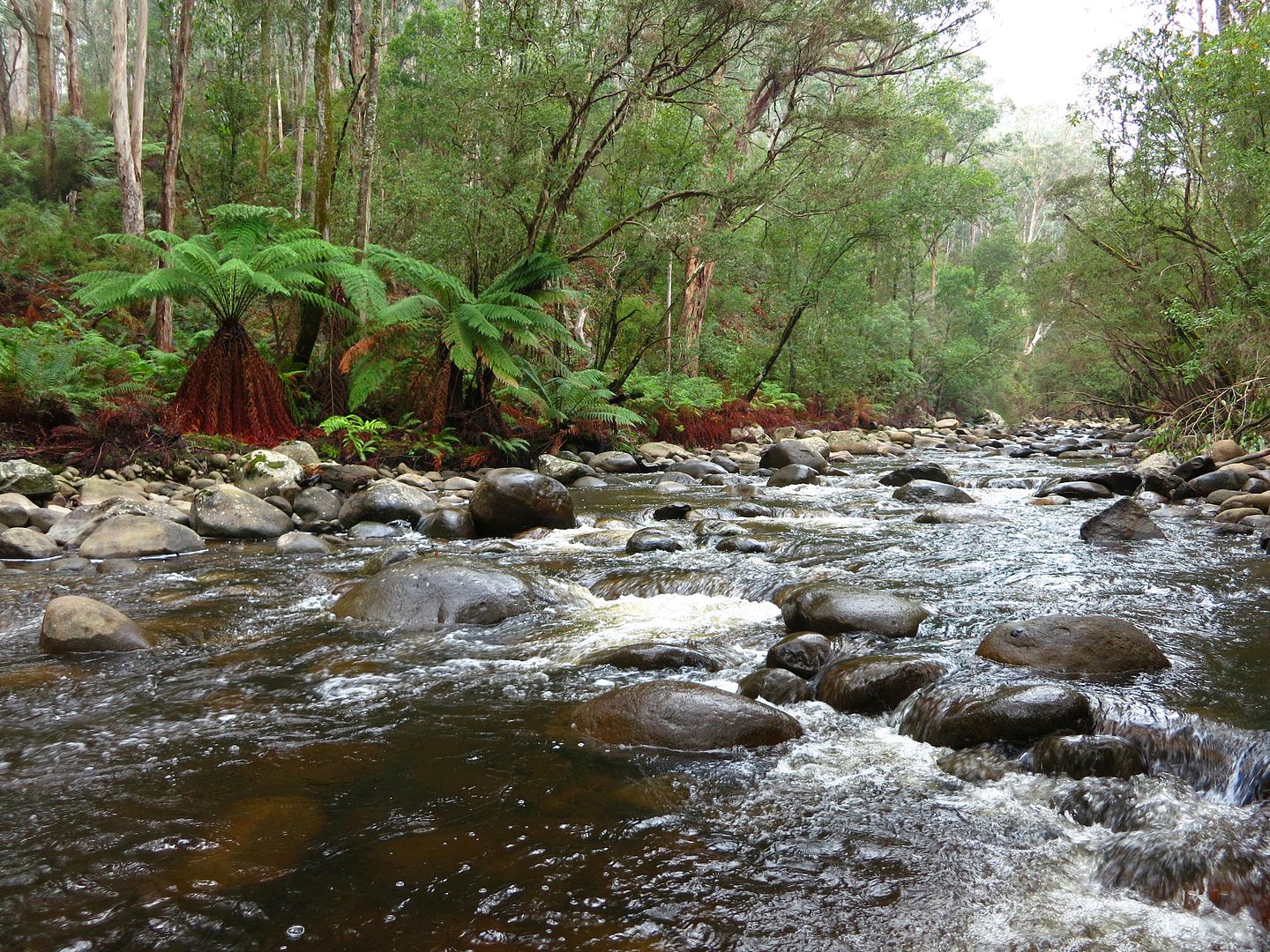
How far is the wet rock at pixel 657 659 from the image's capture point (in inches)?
168

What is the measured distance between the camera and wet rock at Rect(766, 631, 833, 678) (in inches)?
167

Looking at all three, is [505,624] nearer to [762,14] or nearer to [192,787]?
[192,787]

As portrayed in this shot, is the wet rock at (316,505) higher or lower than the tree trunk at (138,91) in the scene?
lower

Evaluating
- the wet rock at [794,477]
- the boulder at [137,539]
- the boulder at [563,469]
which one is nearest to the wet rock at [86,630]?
the boulder at [137,539]

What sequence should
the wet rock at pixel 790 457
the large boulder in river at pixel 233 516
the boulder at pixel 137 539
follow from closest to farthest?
A: the boulder at pixel 137 539
the large boulder in river at pixel 233 516
the wet rock at pixel 790 457

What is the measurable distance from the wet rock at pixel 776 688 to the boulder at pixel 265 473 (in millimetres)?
6550

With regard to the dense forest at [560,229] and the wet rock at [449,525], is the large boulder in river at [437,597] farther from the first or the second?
the dense forest at [560,229]

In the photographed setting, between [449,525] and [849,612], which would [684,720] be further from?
[449,525]

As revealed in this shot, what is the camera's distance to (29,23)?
26.6 m

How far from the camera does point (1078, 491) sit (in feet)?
34.9

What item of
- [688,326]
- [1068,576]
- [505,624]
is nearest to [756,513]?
[1068,576]

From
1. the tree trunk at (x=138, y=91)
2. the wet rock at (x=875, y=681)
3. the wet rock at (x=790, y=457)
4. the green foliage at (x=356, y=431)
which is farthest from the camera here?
the tree trunk at (x=138, y=91)

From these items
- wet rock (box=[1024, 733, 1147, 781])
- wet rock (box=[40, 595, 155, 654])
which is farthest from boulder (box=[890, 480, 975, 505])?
wet rock (box=[40, 595, 155, 654])

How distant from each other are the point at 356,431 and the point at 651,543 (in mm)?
5427
